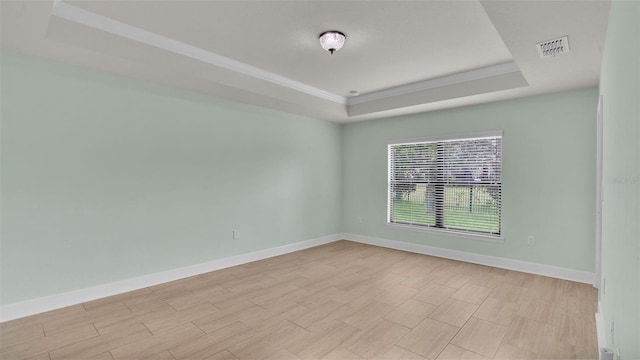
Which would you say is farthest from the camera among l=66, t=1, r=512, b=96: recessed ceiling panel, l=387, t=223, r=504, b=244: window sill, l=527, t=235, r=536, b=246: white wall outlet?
l=387, t=223, r=504, b=244: window sill

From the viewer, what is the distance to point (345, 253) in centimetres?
514

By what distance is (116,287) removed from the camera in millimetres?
3342

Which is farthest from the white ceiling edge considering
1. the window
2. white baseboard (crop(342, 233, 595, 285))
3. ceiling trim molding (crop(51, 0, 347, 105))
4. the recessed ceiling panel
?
white baseboard (crop(342, 233, 595, 285))

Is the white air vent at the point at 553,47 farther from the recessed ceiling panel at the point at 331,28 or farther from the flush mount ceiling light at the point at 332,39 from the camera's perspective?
the flush mount ceiling light at the point at 332,39

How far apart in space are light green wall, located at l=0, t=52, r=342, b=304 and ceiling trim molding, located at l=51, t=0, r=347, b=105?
753 millimetres

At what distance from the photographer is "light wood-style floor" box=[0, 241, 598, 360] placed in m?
2.27

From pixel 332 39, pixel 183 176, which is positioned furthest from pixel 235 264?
pixel 332 39

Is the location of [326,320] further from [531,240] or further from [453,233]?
[531,240]

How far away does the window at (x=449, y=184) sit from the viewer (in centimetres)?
451

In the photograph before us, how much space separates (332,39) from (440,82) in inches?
82.1

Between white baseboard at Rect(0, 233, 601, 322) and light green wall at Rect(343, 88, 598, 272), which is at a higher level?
light green wall at Rect(343, 88, 598, 272)

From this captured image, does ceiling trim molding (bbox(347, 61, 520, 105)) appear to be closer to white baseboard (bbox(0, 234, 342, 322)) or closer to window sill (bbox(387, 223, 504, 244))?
window sill (bbox(387, 223, 504, 244))

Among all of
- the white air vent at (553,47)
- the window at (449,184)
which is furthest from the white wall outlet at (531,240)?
the white air vent at (553,47)

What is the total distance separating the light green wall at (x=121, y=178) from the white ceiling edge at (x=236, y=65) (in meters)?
0.76
